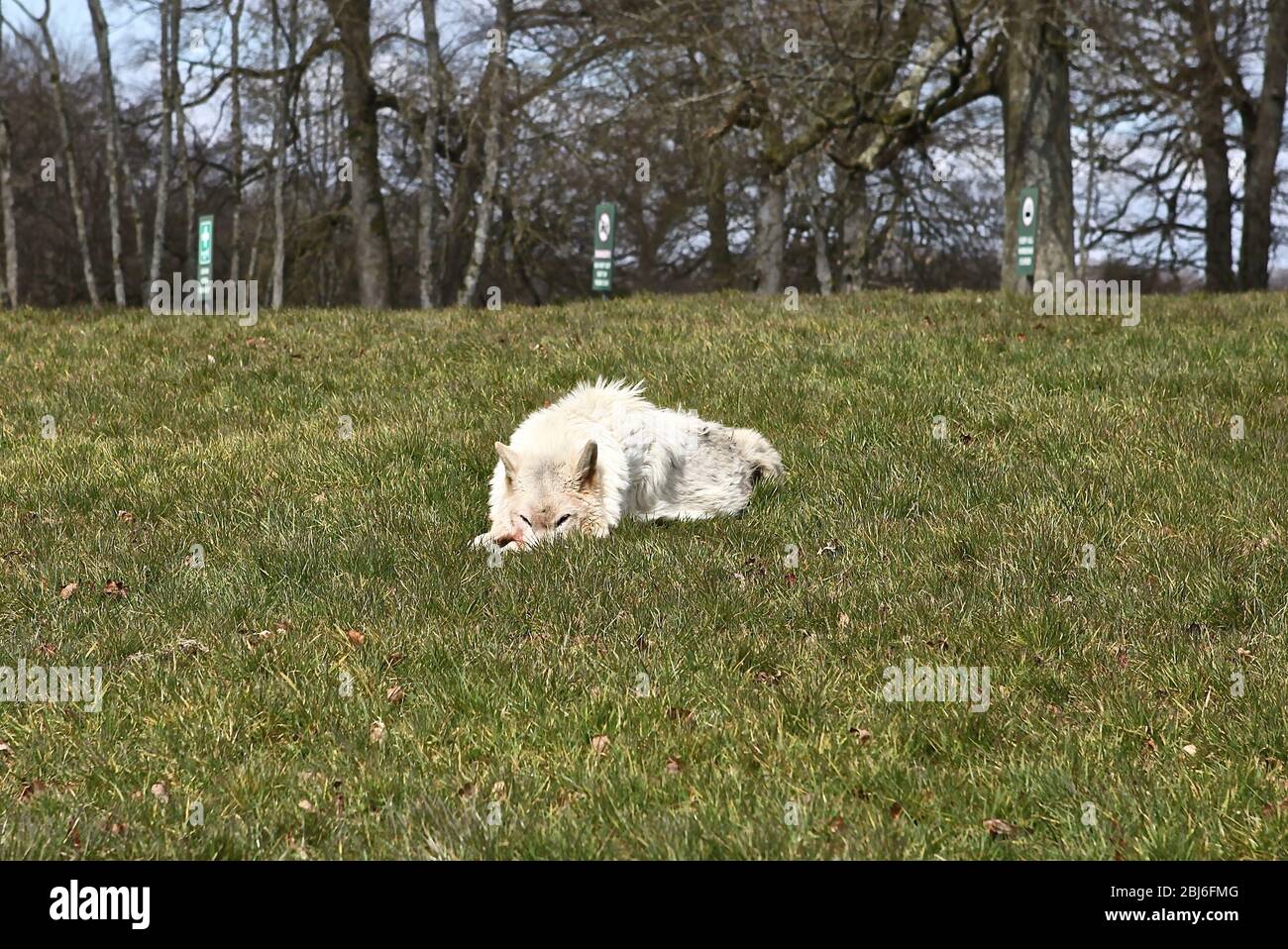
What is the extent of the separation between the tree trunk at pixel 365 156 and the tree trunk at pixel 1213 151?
61.8ft

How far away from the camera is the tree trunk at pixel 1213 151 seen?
27.1 metres

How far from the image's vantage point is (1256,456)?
8336 mm

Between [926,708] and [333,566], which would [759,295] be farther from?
[926,708]

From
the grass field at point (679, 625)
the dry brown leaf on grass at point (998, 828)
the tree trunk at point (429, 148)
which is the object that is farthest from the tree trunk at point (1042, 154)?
the dry brown leaf on grass at point (998, 828)

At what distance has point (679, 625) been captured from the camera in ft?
18.6

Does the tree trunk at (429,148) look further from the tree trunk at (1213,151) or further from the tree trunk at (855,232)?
the tree trunk at (1213,151)

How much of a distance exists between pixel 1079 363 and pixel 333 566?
7500mm

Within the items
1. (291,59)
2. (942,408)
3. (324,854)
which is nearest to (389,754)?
(324,854)

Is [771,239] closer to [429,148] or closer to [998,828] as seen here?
[429,148]

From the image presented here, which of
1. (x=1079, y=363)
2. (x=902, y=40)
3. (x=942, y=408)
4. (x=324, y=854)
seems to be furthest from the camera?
(x=902, y=40)

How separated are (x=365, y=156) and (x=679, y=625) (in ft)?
80.6

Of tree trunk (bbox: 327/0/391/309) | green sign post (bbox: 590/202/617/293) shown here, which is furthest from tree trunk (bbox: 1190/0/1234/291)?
tree trunk (bbox: 327/0/391/309)

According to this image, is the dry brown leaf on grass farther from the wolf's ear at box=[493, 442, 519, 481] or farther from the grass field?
the wolf's ear at box=[493, 442, 519, 481]
